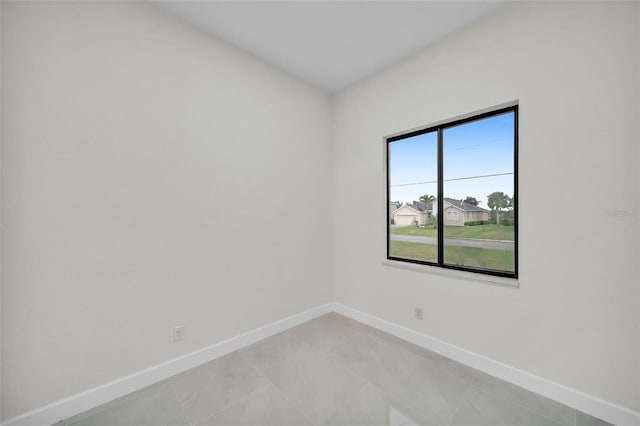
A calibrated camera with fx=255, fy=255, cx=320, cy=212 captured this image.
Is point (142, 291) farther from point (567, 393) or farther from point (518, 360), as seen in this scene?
point (567, 393)

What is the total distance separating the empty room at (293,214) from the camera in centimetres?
155

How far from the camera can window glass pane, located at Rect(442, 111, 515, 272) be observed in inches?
83.7

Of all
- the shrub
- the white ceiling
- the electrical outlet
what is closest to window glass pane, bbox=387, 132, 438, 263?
the shrub

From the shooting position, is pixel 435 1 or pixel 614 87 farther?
pixel 435 1

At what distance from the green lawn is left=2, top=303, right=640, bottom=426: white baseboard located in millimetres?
986

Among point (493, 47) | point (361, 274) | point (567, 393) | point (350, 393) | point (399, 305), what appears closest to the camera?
point (567, 393)

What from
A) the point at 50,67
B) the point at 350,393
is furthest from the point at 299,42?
the point at 350,393

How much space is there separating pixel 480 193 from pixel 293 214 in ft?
6.16

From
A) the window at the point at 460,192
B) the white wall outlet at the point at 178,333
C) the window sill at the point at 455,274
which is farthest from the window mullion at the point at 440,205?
the white wall outlet at the point at 178,333

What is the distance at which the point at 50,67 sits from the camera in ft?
5.18

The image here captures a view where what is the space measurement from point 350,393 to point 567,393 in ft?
4.74

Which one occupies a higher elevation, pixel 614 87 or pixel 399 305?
pixel 614 87

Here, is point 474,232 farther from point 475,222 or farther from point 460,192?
point 460,192

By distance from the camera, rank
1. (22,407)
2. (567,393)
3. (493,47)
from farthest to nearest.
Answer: (493,47), (567,393), (22,407)
